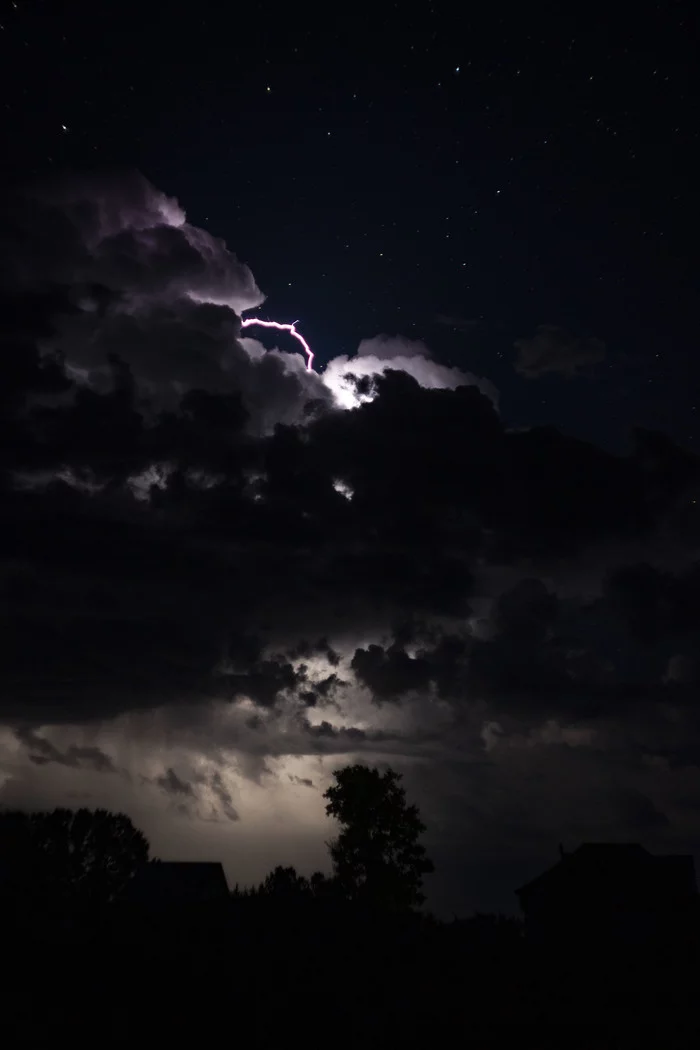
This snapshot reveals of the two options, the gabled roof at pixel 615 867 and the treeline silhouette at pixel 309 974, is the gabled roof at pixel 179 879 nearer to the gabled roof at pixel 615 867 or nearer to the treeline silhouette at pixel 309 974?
the gabled roof at pixel 615 867

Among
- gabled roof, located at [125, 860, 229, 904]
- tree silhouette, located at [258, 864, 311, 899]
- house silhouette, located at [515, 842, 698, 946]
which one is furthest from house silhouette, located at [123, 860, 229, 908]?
tree silhouette, located at [258, 864, 311, 899]

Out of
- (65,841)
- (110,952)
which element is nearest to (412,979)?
(110,952)

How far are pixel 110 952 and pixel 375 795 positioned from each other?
219ft

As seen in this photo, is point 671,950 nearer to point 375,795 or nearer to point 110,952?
point 110,952

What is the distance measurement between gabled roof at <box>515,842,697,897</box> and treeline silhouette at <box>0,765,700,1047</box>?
165 ft

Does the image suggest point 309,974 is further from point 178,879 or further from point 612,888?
point 178,879

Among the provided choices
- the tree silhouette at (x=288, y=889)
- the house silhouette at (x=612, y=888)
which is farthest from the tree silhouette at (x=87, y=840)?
the tree silhouette at (x=288, y=889)

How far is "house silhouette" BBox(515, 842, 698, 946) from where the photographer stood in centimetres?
5419

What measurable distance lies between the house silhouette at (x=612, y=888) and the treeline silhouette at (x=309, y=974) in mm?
40491

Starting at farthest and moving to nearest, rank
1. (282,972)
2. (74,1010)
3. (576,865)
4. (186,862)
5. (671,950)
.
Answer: (186,862), (576,865), (671,950), (282,972), (74,1010)

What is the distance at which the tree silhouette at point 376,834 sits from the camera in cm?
7281

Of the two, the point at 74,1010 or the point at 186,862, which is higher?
the point at 186,862

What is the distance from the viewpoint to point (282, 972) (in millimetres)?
12000

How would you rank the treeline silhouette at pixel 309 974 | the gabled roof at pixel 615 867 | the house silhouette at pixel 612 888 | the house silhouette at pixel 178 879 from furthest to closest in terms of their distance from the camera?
the house silhouette at pixel 178 879 < the gabled roof at pixel 615 867 < the house silhouette at pixel 612 888 < the treeline silhouette at pixel 309 974
